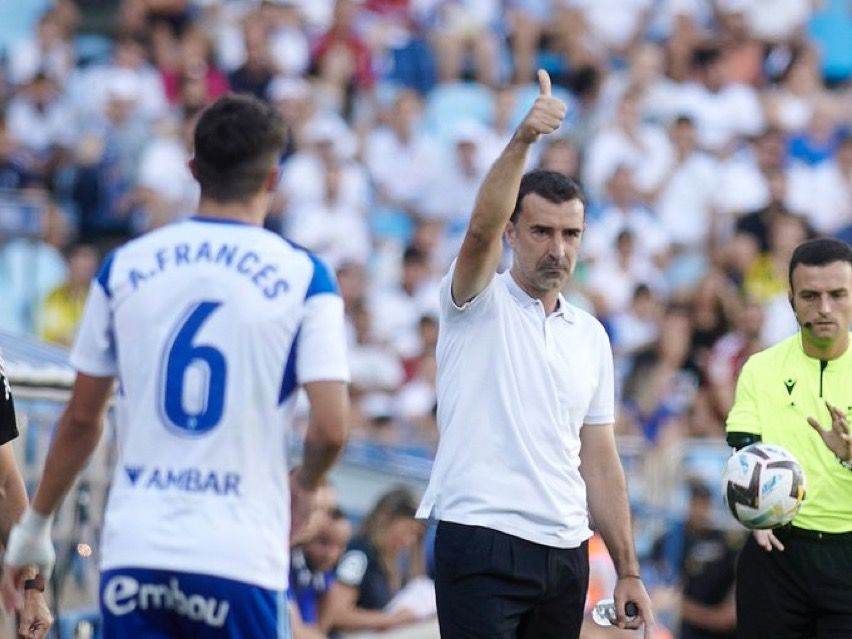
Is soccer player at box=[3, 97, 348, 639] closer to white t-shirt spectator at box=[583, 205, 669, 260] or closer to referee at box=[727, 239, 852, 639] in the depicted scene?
referee at box=[727, 239, 852, 639]

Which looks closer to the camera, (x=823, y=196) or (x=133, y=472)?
(x=133, y=472)

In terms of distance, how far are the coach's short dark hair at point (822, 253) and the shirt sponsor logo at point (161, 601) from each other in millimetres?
3764

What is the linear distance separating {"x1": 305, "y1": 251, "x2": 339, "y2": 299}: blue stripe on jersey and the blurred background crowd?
8.30m

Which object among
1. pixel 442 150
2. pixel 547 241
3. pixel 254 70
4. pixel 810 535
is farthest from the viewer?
pixel 254 70

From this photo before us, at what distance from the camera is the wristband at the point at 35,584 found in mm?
6660

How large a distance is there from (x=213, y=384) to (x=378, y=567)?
22.7ft

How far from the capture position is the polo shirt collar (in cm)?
716

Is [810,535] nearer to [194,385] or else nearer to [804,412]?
[804,412]

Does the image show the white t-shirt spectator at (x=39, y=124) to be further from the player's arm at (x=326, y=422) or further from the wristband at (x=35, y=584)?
the player's arm at (x=326, y=422)

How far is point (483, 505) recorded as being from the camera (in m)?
6.93

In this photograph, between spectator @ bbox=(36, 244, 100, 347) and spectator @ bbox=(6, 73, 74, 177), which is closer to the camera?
spectator @ bbox=(36, 244, 100, 347)

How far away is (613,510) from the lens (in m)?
7.30

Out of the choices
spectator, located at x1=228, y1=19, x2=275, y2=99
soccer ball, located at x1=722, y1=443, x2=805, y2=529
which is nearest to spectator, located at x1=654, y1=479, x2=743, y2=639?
soccer ball, located at x1=722, y1=443, x2=805, y2=529

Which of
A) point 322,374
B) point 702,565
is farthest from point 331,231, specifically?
point 322,374
